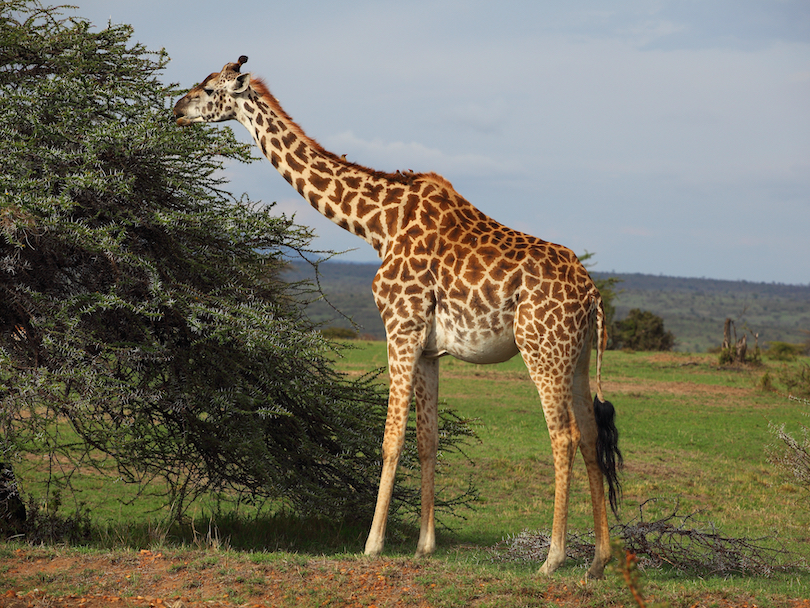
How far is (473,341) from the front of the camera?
6.38 m

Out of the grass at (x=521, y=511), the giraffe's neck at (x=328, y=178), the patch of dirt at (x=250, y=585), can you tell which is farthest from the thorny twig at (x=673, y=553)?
the giraffe's neck at (x=328, y=178)

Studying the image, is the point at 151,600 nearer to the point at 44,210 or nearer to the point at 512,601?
the point at 512,601

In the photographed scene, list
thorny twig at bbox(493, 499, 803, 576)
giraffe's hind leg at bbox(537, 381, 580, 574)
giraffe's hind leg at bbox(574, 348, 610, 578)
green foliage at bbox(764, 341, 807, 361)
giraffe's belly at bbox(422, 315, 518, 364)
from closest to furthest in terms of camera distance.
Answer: giraffe's hind leg at bbox(537, 381, 580, 574) < giraffe's hind leg at bbox(574, 348, 610, 578) < giraffe's belly at bbox(422, 315, 518, 364) < thorny twig at bbox(493, 499, 803, 576) < green foliage at bbox(764, 341, 807, 361)

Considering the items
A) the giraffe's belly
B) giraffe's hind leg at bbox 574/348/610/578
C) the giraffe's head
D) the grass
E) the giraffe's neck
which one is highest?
the giraffe's head

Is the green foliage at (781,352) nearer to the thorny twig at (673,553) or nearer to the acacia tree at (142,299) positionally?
the thorny twig at (673,553)

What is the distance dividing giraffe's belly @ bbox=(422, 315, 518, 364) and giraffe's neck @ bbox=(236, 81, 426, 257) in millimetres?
959

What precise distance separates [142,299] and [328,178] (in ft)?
6.84

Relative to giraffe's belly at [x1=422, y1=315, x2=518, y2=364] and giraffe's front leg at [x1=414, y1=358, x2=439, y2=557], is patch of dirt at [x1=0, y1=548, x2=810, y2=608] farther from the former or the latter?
giraffe's belly at [x1=422, y1=315, x2=518, y2=364]

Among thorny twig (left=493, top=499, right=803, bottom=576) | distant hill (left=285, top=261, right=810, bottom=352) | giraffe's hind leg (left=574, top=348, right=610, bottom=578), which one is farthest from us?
distant hill (left=285, top=261, right=810, bottom=352)

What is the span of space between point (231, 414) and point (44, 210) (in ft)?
8.14

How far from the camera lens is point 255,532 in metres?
8.45

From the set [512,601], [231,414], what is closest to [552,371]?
[512,601]

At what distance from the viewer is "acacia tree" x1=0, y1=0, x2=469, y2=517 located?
275 inches

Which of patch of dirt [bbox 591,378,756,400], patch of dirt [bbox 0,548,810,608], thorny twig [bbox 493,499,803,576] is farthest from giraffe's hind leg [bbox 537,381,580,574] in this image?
patch of dirt [bbox 591,378,756,400]
